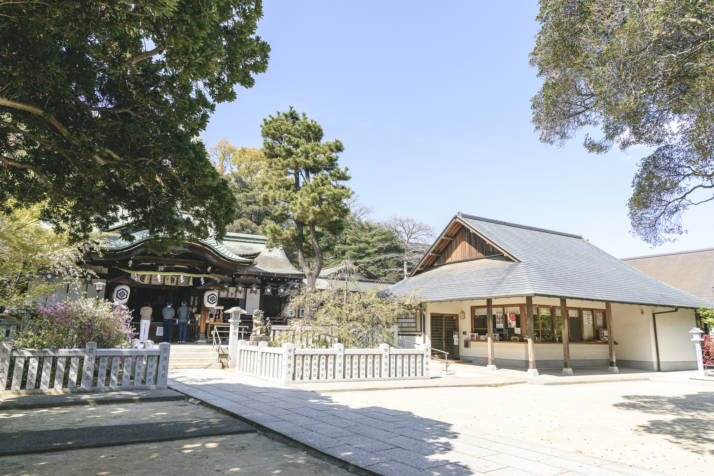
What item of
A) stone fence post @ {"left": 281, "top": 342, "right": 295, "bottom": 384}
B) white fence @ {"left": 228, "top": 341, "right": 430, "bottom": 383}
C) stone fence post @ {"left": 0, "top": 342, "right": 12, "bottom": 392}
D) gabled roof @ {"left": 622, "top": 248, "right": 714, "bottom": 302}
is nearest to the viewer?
stone fence post @ {"left": 0, "top": 342, "right": 12, "bottom": 392}

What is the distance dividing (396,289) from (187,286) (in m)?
9.84

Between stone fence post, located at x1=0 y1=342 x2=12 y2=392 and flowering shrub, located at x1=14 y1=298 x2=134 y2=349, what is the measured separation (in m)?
0.50

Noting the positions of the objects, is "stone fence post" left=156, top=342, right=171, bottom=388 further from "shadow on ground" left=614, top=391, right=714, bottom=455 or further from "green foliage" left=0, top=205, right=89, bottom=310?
"shadow on ground" left=614, top=391, right=714, bottom=455

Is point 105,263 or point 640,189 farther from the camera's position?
point 105,263

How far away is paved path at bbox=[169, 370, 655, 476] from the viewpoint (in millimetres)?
4043

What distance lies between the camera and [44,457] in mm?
4113

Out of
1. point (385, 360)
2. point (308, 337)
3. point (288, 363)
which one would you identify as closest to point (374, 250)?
point (308, 337)

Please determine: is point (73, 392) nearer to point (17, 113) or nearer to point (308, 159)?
point (17, 113)

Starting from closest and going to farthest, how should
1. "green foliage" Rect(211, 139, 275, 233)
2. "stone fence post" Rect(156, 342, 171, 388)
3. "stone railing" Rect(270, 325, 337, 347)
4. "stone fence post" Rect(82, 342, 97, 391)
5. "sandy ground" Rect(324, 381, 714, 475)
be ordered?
"sandy ground" Rect(324, 381, 714, 475) < "stone fence post" Rect(82, 342, 97, 391) < "stone fence post" Rect(156, 342, 171, 388) < "stone railing" Rect(270, 325, 337, 347) < "green foliage" Rect(211, 139, 275, 233)

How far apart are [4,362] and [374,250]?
99.7 feet

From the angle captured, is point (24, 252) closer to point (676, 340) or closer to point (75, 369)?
point (75, 369)

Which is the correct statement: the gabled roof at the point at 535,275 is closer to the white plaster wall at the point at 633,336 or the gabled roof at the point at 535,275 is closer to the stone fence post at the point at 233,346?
the white plaster wall at the point at 633,336

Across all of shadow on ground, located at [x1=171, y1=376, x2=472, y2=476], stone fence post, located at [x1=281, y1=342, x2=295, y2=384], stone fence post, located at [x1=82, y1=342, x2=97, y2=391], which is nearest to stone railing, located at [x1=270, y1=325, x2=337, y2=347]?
stone fence post, located at [x1=281, y1=342, x2=295, y2=384]

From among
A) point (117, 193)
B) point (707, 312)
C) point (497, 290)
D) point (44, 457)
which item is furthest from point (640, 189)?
point (707, 312)
